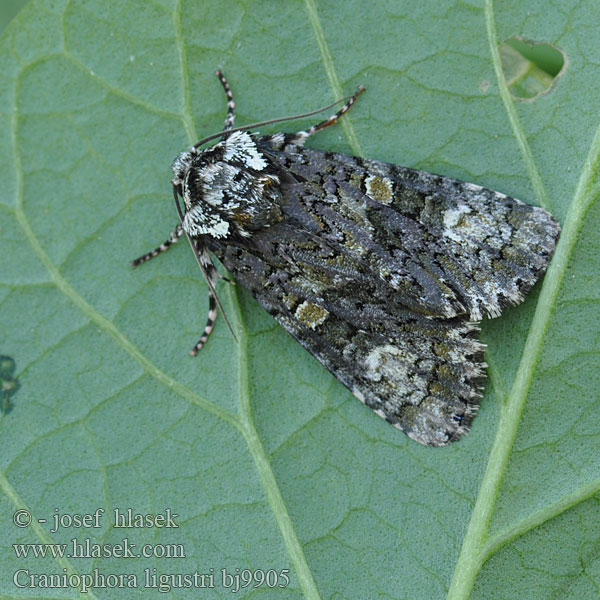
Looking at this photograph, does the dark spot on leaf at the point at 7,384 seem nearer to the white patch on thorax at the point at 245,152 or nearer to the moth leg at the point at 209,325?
the moth leg at the point at 209,325

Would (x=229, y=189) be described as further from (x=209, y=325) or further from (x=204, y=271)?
(x=209, y=325)

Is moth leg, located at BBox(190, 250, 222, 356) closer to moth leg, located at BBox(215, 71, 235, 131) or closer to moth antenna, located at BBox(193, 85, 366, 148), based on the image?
moth antenna, located at BBox(193, 85, 366, 148)

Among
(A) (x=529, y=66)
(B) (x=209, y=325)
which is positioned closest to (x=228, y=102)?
(B) (x=209, y=325)

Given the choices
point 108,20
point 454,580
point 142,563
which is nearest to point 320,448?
point 454,580

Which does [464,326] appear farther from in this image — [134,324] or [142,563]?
[142,563]

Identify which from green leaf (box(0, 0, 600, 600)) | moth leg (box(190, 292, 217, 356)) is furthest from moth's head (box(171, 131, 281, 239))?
moth leg (box(190, 292, 217, 356))

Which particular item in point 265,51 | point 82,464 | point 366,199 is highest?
point 265,51

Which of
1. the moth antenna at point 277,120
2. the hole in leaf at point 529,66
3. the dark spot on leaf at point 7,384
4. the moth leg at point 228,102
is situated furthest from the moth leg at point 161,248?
the hole in leaf at point 529,66
